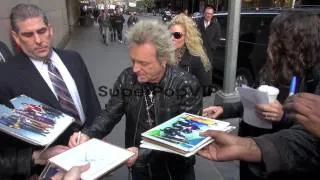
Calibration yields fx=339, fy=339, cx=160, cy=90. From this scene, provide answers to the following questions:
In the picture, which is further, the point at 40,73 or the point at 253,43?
the point at 253,43

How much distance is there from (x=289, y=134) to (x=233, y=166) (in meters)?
2.75

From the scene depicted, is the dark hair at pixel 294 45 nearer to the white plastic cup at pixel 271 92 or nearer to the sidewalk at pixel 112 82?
the white plastic cup at pixel 271 92

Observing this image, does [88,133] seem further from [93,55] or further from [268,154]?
[93,55]

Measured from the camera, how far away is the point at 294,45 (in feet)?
7.04

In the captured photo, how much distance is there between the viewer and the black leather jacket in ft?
7.15

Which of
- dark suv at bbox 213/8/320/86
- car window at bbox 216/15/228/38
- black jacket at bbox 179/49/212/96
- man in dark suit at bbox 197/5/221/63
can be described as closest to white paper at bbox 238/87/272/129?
black jacket at bbox 179/49/212/96

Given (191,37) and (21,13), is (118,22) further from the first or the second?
(21,13)

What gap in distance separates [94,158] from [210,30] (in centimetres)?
597

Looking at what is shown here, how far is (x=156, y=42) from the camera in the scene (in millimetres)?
2117

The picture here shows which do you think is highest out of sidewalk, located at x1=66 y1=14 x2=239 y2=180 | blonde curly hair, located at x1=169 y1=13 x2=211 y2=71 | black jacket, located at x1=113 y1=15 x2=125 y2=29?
blonde curly hair, located at x1=169 y1=13 x2=211 y2=71

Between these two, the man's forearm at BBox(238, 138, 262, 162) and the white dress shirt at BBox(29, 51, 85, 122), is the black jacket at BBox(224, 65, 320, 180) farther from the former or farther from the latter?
the white dress shirt at BBox(29, 51, 85, 122)

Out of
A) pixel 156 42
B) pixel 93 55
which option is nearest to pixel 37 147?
pixel 156 42

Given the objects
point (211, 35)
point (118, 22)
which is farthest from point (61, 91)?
point (118, 22)

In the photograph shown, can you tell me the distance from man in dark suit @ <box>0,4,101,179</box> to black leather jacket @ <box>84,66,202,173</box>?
22cm
